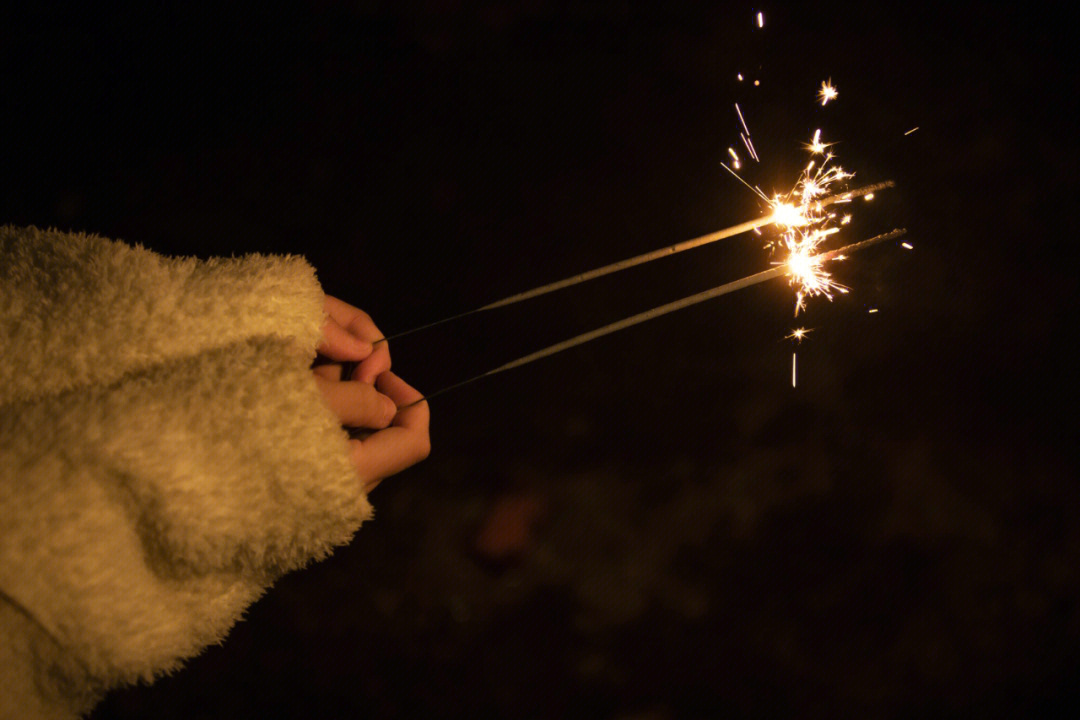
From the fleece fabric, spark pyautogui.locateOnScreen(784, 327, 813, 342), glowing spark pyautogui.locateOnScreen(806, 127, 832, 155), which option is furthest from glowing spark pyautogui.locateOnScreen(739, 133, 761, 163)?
the fleece fabric

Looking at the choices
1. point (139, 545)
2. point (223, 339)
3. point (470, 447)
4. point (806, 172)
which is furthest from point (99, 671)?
point (806, 172)

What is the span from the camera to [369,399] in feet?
2.71

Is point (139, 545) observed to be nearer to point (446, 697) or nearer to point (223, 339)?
point (223, 339)

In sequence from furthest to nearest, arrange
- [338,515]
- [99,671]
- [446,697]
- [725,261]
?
[725,261], [446,697], [338,515], [99,671]

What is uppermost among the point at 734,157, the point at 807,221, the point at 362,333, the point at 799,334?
the point at 734,157

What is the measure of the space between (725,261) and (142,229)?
45.1 inches

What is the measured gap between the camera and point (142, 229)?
3.84 feet

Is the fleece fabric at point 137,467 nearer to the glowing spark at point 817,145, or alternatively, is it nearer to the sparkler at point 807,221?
the sparkler at point 807,221

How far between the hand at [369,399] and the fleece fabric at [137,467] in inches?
3.4

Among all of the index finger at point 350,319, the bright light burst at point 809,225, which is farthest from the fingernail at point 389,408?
the bright light burst at point 809,225

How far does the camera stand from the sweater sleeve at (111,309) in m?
0.63

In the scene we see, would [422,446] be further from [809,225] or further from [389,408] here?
[809,225]

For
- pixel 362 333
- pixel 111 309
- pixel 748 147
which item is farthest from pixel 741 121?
pixel 111 309

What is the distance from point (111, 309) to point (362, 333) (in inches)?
12.7
